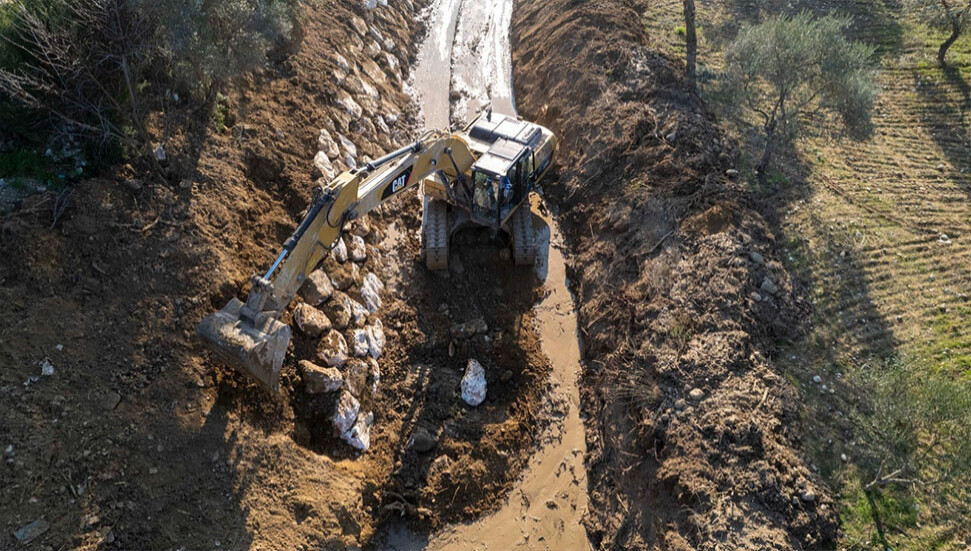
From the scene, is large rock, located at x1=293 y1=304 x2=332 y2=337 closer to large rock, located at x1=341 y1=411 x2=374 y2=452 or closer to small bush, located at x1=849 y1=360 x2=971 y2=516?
large rock, located at x1=341 y1=411 x2=374 y2=452

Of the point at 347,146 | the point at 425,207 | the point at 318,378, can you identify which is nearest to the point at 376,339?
the point at 318,378

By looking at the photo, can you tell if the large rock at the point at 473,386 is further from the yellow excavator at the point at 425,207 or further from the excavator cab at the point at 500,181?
the excavator cab at the point at 500,181

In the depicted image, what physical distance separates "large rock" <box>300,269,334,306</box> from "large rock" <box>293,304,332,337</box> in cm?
34

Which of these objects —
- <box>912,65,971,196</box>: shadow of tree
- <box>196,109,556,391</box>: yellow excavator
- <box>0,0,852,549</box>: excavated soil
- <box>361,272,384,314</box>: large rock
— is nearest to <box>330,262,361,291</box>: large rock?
<box>361,272,384,314</box>: large rock

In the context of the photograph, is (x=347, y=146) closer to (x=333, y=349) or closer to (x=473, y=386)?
(x=333, y=349)

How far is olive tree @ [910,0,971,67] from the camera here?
18.8 meters

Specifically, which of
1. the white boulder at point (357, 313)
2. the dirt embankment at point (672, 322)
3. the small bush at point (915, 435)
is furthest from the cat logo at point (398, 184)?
the small bush at point (915, 435)

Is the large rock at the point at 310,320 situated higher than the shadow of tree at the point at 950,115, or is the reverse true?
the large rock at the point at 310,320

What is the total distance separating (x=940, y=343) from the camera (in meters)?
12.0

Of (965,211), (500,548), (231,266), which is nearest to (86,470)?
(231,266)

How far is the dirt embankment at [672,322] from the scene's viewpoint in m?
9.68

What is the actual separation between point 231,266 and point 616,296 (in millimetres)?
8417

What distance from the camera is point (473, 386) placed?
12133 mm

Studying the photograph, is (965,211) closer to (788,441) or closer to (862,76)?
(862,76)
